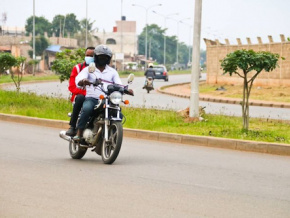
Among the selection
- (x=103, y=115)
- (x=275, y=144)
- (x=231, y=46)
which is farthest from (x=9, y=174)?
(x=231, y=46)

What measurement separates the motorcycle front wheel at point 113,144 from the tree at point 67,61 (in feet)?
42.7

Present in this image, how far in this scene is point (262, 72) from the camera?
39969 millimetres

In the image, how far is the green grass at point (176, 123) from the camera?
1422 cm

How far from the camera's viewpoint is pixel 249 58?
14547mm

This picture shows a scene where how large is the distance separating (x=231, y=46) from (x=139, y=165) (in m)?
34.6

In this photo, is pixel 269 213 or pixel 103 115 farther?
pixel 103 115

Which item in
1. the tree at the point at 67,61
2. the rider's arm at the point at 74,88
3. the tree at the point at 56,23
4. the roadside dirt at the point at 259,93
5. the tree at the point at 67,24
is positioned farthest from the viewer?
the tree at the point at 67,24

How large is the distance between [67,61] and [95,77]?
44.9 ft

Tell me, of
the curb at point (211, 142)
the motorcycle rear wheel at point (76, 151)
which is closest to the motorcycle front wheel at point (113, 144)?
the motorcycle rear wheel at point (76, 151)

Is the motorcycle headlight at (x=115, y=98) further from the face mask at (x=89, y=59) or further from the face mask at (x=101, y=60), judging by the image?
the face mask at (x=89, y=59)

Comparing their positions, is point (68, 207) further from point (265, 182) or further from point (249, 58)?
point (249, 58)

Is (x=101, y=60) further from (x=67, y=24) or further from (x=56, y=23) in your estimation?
(x=67, y=24)

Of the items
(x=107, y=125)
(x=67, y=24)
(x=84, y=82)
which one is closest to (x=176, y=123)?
(x=107, y=125)

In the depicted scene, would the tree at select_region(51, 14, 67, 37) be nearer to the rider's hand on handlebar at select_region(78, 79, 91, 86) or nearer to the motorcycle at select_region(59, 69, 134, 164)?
the motorcycle at select_region(59, 69, 134, 164)
